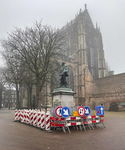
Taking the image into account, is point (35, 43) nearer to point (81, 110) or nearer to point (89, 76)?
point (81, 110)

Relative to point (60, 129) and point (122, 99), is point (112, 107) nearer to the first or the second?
point (122, 99)

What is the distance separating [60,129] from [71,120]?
762 mm

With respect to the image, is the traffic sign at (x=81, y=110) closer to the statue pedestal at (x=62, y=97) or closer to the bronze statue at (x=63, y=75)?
the statue pedestal at (x=62, y=97)

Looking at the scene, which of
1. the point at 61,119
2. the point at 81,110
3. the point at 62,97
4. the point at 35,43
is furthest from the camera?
the point at 35,43

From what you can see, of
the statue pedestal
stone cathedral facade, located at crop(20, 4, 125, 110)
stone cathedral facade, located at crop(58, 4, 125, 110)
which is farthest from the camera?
stone cathedral facade, located at crop(58, 4, 125, 110)

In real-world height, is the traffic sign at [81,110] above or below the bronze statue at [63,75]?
below

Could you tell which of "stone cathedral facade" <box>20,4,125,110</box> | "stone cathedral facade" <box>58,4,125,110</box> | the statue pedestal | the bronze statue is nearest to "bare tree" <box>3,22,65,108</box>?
the bronze statue

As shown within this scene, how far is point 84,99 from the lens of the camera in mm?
35562

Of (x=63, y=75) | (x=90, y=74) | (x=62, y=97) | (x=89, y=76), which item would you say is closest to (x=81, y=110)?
(x=62, y=97)

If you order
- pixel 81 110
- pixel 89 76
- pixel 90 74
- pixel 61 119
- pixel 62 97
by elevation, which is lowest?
pixel 61 119

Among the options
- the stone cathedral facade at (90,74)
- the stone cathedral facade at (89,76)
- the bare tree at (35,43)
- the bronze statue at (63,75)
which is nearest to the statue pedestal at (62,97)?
the bronze statue at (63,75)

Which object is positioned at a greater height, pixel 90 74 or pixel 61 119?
pixel 90 74

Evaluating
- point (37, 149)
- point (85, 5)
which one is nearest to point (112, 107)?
point (37, 149)

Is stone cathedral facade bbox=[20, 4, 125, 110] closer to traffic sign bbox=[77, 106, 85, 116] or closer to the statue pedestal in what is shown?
the statue pedestal
